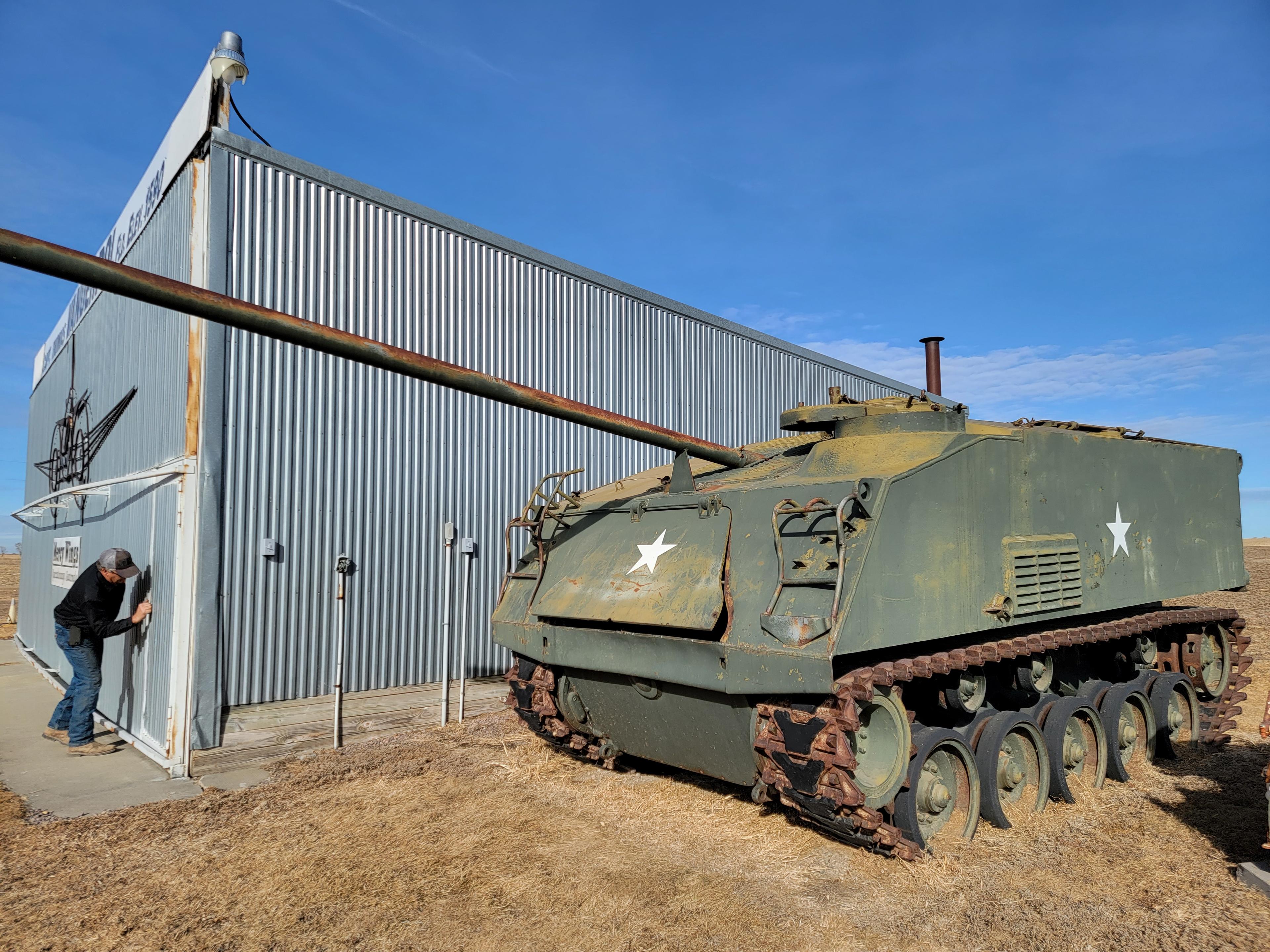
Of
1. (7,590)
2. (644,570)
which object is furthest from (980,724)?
(7,590)

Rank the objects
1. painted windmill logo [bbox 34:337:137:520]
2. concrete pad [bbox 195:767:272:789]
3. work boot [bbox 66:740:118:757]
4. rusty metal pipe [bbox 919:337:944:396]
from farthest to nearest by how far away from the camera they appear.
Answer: rusty metal pipe [bbox 919:337:944:396] < painted windmill logo [bbox 34:337:137:520] < work boot [bbox 66:740:118:757] < concrete pad [bbox 195:767:272:789]

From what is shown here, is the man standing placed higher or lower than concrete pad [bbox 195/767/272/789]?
higher

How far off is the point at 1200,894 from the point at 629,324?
8489 mm

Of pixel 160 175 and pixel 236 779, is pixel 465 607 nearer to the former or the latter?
pixel 236 779

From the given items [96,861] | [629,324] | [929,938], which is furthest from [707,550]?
[629,324]

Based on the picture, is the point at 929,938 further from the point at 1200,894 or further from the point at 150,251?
the point at 150,251

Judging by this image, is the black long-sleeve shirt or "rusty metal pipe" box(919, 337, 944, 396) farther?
"rusty metal pipe" box(919, 337, 944, 396)

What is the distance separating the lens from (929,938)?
14.1 feet

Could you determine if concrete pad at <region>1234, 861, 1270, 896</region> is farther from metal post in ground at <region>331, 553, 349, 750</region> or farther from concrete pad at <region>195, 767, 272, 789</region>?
metal post in ground at <region>331, 553, 349, 750</region>

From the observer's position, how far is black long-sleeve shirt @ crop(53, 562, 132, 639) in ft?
→ 25.6

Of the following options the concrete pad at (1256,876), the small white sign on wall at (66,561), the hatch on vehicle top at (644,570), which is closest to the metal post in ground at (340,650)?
the hatch on vehicle top at (644,570)

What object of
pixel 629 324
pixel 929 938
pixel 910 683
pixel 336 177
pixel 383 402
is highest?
pixel 336 177

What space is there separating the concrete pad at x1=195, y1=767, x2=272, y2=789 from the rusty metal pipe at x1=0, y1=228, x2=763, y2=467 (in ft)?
12.2

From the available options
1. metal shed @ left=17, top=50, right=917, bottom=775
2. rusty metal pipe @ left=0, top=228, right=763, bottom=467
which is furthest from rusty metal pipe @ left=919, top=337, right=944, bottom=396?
rusty metal pipe @ left=0, top=228, right=763, bottom=467
